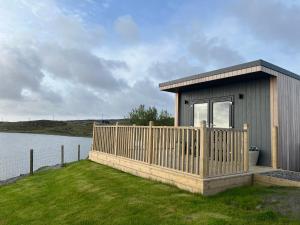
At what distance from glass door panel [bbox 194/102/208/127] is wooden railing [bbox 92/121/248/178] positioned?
3.26 m

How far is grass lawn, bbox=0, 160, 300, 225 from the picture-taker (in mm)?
4340

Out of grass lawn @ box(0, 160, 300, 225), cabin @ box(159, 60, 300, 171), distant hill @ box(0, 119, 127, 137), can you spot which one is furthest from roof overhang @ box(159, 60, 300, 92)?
distant hill @ box(0, 119, 127, 137)

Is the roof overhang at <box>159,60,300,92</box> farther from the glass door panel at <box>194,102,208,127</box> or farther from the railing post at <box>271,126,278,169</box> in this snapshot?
the railing post at <box>271,126,278,169</box>

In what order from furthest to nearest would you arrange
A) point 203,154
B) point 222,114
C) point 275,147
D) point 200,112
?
point 200,112 < point 222,114 < point 275,147 < point 203,154

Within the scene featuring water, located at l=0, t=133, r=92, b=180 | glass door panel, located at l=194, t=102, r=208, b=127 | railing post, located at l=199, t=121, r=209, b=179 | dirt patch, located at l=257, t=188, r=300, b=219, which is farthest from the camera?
water, located at l=0, t=133, r=92, b=180

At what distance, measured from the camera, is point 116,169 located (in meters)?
8.82

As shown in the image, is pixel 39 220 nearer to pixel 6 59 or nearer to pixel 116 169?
pixel 116 169

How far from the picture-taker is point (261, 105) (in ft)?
27.9

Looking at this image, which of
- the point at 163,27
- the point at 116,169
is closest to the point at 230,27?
the point at 163,27

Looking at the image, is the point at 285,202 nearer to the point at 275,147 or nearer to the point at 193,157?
the point at 193,157

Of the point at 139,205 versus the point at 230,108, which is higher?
the point at 230,108

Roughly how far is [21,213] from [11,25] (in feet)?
41.7

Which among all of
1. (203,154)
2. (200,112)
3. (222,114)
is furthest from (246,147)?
(200,112)

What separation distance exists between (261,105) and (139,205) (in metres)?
5.18
